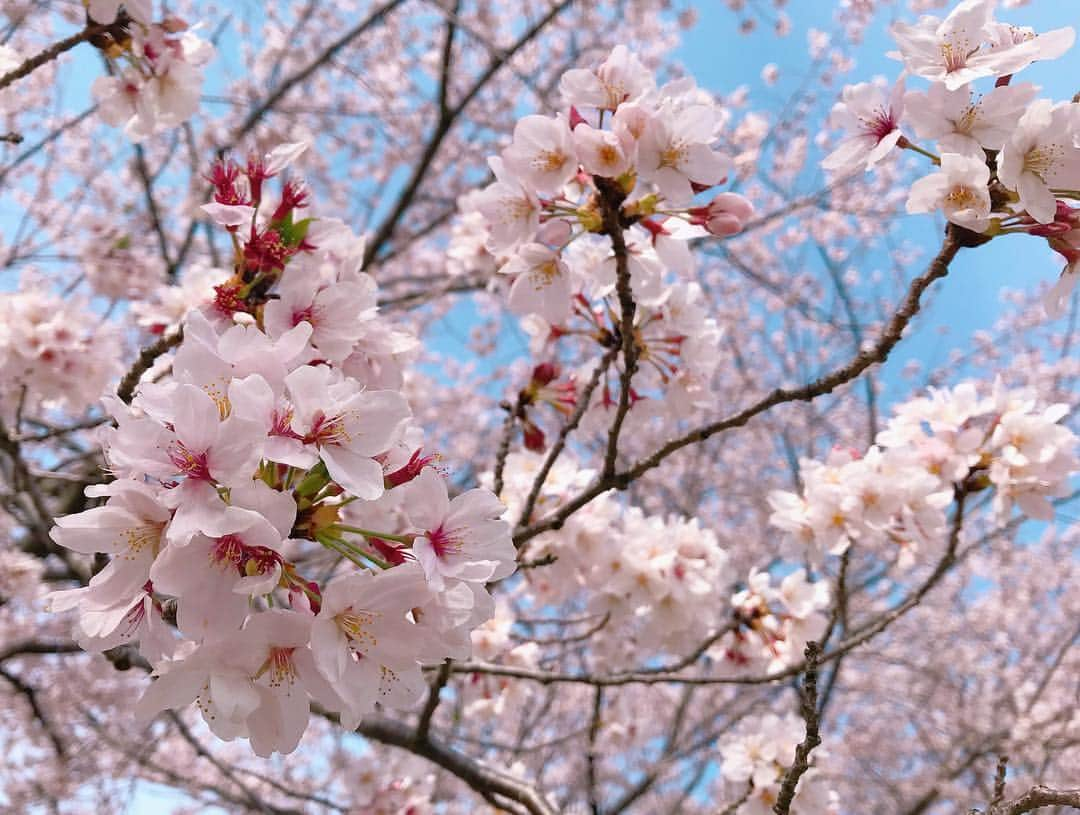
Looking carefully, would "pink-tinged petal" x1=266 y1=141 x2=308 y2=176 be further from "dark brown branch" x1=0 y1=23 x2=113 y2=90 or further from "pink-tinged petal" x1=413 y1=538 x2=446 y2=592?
"pink-tinged petal" x1=413 y1=538 x2=446 y2=592

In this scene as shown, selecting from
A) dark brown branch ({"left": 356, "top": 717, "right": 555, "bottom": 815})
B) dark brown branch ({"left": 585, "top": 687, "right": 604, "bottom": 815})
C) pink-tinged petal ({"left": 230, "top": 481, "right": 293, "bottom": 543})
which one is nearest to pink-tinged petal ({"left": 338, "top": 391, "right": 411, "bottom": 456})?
pink-tinged petal ({"left": 230, "top": 481, "right": 293, "bottom": 543})

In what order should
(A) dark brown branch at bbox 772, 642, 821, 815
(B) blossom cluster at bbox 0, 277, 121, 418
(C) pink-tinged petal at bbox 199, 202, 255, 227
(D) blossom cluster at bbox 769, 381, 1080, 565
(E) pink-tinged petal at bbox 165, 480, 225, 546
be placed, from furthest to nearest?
1. (B) blossom cluster at bbox 0, 277, 121, 418
2. (D) blossom cluster at bbox 769, 381, 1080, 565
3. (C) pink-tinged petal at bbox 199, 202, 255, 227
4. (A) dark brown branch at bbox 772, 642, 821, 815
5. (E) pink-tinged petal at bbox 165, 480, 225, 546

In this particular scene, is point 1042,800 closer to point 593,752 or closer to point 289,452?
point 289,452

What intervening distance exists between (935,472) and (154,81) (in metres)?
2.62

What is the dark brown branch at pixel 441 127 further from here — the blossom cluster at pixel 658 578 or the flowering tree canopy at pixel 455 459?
the blossom cluster at pixel 658 578

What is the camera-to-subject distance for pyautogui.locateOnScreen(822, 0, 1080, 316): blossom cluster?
1230 millimetres

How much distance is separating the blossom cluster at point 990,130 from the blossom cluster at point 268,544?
0.96m

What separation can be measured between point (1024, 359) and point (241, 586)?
11.0 m

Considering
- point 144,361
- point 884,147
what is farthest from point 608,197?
point 144,361

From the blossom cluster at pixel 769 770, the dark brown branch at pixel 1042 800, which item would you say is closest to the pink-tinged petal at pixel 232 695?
the dark brown branch at pixel 1042 800

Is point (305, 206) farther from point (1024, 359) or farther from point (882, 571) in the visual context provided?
point (1024, 359)

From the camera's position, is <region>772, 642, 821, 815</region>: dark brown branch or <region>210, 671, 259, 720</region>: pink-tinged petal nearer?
<region>210, 671, 259, 720</region>: pink-tinged petal

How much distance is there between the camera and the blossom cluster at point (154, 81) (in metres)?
2.09

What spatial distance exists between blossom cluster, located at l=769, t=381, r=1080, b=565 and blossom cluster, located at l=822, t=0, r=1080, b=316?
1059mm
